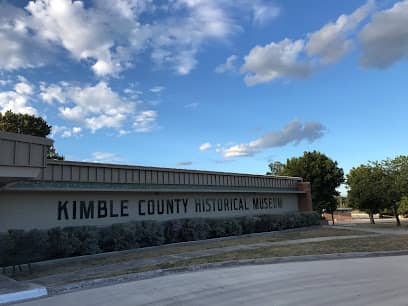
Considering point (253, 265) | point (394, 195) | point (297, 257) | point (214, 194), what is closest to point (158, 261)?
point (253, 265)

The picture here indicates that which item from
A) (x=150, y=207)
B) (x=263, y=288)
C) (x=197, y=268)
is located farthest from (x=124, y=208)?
(x=263, y=288)

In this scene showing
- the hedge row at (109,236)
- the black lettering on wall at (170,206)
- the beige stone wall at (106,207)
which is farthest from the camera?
the black lettering on wall at (170,206)

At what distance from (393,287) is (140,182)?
1069 centimetres

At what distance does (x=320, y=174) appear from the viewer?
34.5 metres

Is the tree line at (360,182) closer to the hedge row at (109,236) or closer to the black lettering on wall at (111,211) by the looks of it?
the hedge row at (109,236)

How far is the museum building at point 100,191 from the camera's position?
8398 millimetres

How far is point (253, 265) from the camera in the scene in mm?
10734

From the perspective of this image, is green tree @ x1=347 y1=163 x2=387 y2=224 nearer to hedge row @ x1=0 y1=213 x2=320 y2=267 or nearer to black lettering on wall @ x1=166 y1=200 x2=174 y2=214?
hedge row @ x1=0 y1=213 x2=320 y2=267

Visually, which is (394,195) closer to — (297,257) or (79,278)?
(297,257)

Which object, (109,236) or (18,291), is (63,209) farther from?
(18,291)

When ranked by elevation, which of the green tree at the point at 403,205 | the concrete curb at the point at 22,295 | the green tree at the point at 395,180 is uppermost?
the green tree at the point at 395,180

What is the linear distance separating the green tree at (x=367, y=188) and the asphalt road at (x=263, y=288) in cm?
1921

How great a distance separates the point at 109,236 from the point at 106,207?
1770 mm

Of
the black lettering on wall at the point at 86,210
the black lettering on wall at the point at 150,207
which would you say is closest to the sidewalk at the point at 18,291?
the black lettering on wall at the point at 86,210
